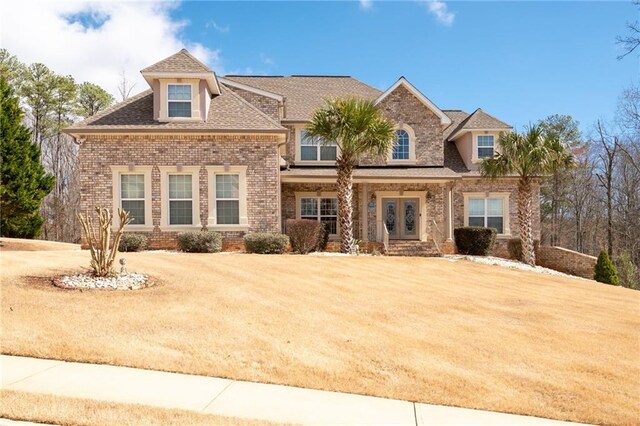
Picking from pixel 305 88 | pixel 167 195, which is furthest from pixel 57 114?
pixel 167 195

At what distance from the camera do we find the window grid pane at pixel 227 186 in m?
18.7

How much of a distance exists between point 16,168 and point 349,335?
2163cm

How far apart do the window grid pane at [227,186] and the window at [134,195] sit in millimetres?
3051

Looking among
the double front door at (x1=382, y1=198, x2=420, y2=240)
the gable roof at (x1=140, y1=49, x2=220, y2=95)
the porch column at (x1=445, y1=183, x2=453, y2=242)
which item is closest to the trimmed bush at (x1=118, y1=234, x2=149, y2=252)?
the gable roof at (x1=140, y1=49, x2=220, y2=95)

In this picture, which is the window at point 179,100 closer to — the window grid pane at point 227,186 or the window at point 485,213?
the window grid pane at point 227,186

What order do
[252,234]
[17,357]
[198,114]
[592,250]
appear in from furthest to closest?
1. [592,250]
2. [198,114]
3. [252,234]
4. [17,357]

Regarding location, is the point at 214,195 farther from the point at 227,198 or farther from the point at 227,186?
the point at 227,186

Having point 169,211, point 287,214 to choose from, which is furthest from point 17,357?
point 287,214

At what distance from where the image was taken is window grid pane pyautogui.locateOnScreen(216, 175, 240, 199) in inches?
736

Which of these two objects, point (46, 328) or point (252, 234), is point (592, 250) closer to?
point (252, 234)

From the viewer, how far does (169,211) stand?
18547mm

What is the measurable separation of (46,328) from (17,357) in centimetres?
92

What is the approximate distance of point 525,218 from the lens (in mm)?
21266

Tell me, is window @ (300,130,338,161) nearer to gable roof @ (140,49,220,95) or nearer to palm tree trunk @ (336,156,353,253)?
palm tree trunk @ (336,156,353,253)
